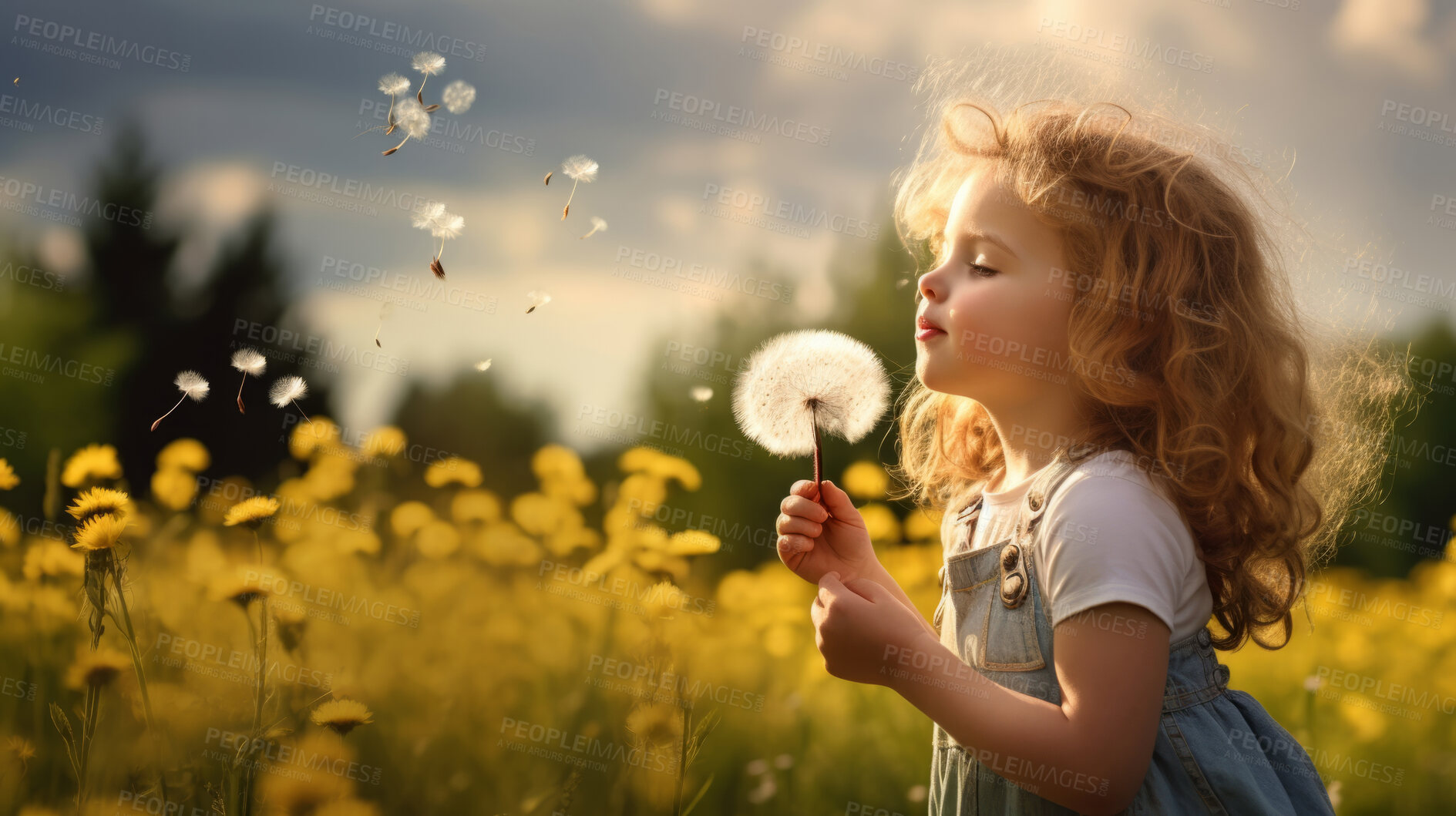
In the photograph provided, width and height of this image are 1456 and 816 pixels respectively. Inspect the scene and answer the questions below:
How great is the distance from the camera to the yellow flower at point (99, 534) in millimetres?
1464

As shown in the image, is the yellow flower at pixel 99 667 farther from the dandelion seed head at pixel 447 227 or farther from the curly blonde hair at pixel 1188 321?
the curly blonde hair at pixel 1188 321

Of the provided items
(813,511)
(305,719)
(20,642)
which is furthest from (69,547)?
(813,511)

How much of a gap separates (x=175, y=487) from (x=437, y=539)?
61cm

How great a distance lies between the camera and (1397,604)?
2.82 meters

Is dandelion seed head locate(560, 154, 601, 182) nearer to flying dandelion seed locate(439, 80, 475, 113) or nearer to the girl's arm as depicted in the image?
flying dandelion seed locate(439, 80, 475, 113)

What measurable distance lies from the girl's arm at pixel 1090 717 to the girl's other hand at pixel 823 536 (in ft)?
1.05

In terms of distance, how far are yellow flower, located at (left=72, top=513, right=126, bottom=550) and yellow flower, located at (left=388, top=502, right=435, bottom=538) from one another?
0.62m

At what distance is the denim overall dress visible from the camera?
113 centimetres

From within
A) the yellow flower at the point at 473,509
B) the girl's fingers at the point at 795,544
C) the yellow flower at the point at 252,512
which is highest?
the girl's fingers at the point at 795,544

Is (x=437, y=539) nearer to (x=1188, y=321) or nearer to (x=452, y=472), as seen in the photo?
(x=452, y=472)

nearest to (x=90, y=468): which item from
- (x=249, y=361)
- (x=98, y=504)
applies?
(x=98, y=504)

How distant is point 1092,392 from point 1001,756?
1.70 feet
